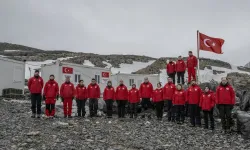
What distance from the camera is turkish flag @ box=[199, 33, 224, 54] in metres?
22.5

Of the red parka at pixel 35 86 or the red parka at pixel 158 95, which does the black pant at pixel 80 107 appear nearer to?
the red parka at pixel 35 86

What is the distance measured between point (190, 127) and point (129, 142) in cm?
515

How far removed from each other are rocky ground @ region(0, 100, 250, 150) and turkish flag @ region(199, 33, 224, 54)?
8.67 metres

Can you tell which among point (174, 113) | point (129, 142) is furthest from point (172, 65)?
point (129, 142)

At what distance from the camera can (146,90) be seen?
19.0 meters

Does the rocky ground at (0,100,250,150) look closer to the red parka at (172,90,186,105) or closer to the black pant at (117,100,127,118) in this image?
the red parka at (172,90,186,105)

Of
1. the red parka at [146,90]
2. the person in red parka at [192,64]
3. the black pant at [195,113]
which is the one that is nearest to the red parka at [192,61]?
the person in red parka at [192,64]

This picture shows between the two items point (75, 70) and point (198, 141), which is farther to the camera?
point (75, 70)

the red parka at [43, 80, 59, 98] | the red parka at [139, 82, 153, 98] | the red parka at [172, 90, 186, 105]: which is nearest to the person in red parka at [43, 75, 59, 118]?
the red parka at [43, 80, 59, 98]

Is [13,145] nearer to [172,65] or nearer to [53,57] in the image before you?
[172,65]

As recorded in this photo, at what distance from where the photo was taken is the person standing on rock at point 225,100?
1433 cm

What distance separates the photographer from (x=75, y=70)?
28.1m

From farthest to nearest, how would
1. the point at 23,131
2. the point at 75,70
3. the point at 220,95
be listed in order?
the point at 75,70, the point at 220,95, the point at 23,131

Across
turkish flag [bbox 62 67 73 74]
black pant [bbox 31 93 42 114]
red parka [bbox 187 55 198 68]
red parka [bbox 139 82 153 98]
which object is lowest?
black pant [bbox 31 93 42 114]
